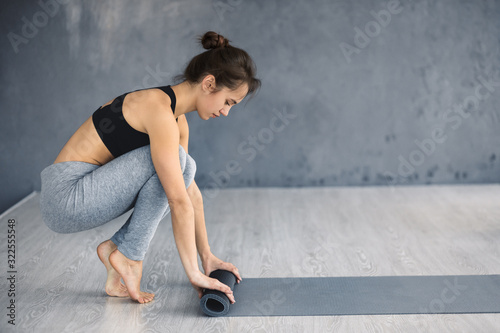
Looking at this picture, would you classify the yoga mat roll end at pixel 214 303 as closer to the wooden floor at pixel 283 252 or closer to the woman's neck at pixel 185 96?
the wooden floor at pixel 283 252

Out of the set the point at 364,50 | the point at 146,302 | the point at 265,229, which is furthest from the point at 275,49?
the point at 146,302

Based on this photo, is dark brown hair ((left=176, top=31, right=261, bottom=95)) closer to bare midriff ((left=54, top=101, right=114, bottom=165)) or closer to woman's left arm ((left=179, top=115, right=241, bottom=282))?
woman's left arm ((left=179, top=115, right=241, bottom=282))

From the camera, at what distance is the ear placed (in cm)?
174

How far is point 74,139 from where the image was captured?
5.99 ft

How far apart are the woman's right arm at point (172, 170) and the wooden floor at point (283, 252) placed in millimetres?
232

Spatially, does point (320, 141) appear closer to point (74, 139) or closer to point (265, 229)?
point (265, 229)

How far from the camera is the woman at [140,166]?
1.69 meters

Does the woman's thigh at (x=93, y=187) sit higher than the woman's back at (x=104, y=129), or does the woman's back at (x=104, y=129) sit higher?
the woman's back at (x=104, y=129)

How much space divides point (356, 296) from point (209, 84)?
35.3 inches

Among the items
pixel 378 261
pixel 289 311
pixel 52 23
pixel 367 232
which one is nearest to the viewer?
pixel 289 311

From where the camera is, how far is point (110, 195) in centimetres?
175

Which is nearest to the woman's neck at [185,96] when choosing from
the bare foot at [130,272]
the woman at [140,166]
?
the woman at [140,166]

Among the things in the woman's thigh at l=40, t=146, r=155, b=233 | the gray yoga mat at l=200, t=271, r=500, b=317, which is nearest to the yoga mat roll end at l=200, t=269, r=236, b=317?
the gray yoga mat at l=200, t=271, r=500, b=317

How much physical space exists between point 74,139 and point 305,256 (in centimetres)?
109
